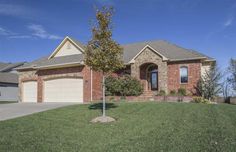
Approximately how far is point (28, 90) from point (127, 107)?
15.9 metres

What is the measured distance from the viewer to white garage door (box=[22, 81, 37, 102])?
27.6 m

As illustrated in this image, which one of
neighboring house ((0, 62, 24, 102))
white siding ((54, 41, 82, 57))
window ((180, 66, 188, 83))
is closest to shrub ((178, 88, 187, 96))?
window ((180, 66, 188, 83))

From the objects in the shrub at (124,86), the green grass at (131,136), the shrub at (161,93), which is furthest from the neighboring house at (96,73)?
the green grass at (131,136)

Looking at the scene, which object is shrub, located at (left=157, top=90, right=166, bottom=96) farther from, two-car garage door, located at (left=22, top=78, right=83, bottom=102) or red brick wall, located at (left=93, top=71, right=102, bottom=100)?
two-car garage door, located at (left=22, top=78, right=83, bottom=102)

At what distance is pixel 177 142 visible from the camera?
24.8ft

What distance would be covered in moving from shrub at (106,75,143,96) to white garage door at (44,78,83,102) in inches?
113

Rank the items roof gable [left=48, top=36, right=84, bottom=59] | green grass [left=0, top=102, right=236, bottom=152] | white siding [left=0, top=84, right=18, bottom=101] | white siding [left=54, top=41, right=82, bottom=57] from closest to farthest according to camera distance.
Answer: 1. green grass [left=0, top=102, right=236, bottom=152]
2. roof gable [left=48, top=36, right=84, bottom=59]
3. white siding [left=54, top=41, right=82, bottom=57]
4. white siding [left=0, top=84, right=18, bottom=101]

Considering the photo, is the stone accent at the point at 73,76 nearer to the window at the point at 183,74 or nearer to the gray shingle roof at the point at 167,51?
the gray shingle roof at the point at 167,51

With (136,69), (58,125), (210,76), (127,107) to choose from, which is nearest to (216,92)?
(210,76)

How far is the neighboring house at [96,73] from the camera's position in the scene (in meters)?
23.2

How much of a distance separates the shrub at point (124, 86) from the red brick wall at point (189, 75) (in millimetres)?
3086

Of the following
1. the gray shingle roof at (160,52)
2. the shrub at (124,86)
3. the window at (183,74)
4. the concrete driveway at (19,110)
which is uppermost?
the gray shingle roof at (160,52)

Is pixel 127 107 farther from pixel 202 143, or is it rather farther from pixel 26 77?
pixel 26 77

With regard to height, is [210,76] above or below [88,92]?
above
